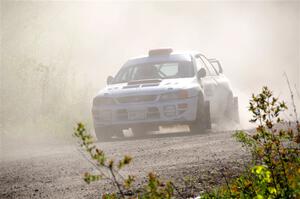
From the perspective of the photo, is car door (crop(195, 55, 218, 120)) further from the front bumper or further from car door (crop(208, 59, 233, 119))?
the front bumper

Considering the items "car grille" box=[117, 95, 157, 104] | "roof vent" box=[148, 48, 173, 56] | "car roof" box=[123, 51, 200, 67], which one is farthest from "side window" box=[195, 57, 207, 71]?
"car grille" box=[117, 95, 157, 104]

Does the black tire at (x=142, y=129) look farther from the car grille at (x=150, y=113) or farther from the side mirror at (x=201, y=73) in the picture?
the side mirror at (x=201, y=73)

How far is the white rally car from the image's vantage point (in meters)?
15.1

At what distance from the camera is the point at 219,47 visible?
48.2m

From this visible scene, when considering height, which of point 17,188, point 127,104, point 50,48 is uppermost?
point 50,48

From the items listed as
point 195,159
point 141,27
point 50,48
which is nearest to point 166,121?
point 195,159

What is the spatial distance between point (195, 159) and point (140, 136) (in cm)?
583

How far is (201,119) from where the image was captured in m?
15.1

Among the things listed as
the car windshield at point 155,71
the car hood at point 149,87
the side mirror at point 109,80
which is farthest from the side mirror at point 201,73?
the side mirror at point 109,80

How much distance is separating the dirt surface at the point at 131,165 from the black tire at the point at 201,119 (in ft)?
1.50

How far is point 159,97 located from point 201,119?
85cm

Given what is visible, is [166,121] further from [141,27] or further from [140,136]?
[141,27]

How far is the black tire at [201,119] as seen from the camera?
15102mm

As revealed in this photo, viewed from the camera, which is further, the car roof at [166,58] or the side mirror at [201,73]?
the car roof at [166,58]
